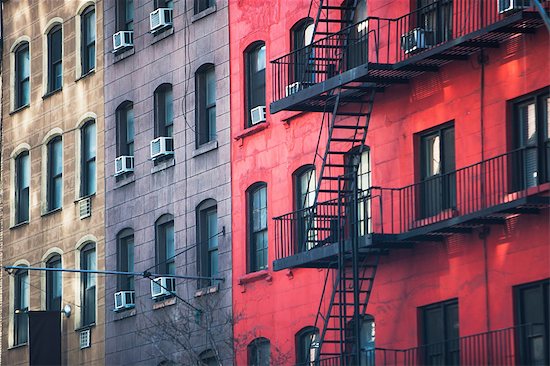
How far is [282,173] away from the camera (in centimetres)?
4491

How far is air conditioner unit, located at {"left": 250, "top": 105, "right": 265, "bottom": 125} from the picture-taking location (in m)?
45.7

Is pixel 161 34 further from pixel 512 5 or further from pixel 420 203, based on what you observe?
pixel 512 5

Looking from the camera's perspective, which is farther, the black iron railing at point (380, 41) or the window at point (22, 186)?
the window at point (22, 186)

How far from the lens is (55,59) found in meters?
58.0

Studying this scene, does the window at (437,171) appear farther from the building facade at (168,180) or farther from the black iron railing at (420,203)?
the building facade at (168,180)

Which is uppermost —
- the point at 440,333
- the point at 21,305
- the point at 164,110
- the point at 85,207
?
the point at 164,110

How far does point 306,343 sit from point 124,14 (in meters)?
14.3

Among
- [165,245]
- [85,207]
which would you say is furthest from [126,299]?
[85,207]

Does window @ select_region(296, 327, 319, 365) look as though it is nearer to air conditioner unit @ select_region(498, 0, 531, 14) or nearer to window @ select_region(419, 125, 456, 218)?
window @ select_region(419, 125, 456, 218)

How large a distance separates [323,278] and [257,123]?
5163mm

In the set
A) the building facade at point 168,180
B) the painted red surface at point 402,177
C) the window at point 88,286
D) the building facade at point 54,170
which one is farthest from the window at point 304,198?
the window at point 88,286

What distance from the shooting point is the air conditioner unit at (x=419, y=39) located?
1550 inches

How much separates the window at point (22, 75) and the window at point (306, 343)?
1888cm

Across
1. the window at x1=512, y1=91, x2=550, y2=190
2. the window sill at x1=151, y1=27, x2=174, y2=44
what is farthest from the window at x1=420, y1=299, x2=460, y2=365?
the window sill at x1=151, y1=27, x2=174, y2=44
